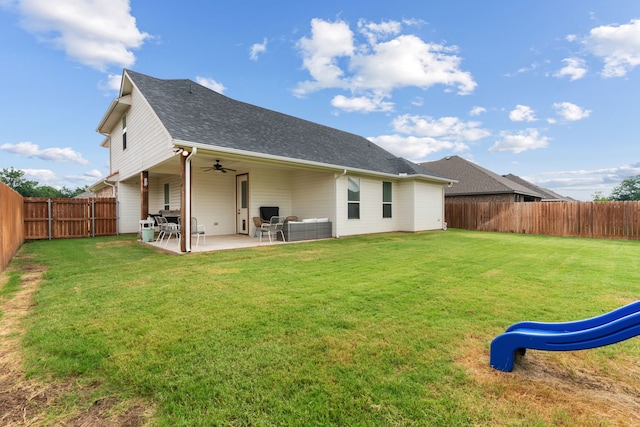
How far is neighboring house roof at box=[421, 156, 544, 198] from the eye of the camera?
17.4 meters

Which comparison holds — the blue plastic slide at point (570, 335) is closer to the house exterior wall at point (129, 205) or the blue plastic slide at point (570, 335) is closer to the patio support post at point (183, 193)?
the patio support post at point (183, 193)

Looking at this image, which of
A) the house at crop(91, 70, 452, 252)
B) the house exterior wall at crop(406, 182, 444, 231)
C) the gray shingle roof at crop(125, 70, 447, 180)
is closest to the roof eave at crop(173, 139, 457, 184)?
the house at crop(91, 70, 452, 252)

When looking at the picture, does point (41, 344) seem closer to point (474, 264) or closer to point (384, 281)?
point (384, 281)

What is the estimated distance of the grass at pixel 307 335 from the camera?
1.78 m

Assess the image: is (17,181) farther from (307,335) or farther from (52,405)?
(307,335)

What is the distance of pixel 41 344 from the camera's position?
2619mm

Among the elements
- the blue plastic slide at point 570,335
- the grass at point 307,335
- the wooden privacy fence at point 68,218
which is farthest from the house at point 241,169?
the blue plastic slide at point 570,335

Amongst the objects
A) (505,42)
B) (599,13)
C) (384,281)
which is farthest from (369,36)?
(384,281)

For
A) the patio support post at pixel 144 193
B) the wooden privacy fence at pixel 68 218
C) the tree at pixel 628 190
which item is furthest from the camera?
the tree at pixel 628 190

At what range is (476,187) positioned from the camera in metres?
18.2

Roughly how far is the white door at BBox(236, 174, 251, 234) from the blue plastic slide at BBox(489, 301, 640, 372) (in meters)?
10.3

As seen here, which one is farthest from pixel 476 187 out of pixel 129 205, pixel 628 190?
pixel 628 190

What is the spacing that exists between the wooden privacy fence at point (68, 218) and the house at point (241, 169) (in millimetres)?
556

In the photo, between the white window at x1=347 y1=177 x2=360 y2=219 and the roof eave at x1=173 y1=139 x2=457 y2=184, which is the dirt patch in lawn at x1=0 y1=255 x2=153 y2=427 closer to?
the roof eave at x1=173 y1=139 x2=457 y2=184
